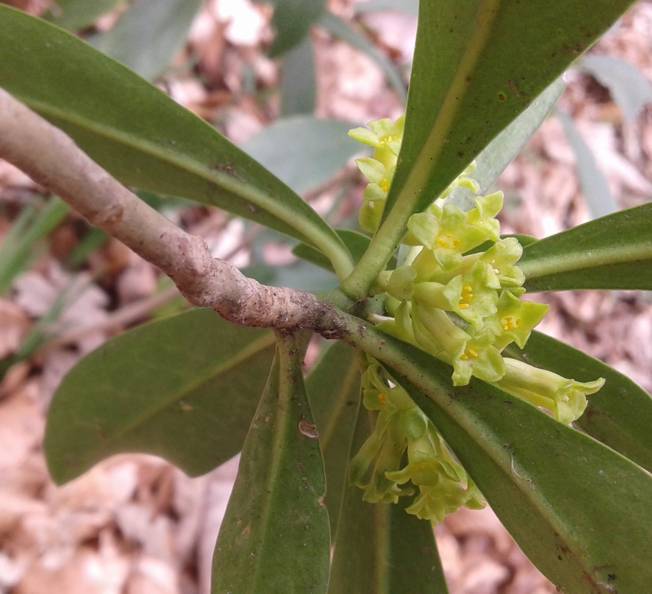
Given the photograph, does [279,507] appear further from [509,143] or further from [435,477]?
[509,143]

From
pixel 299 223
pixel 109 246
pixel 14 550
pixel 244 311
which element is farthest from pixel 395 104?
pixel 244 311

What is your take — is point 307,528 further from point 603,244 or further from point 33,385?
point 33,385

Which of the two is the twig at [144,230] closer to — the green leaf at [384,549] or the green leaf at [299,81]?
the green leaf at [384,549]

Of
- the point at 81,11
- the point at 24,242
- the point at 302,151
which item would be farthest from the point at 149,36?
the point at 24,242

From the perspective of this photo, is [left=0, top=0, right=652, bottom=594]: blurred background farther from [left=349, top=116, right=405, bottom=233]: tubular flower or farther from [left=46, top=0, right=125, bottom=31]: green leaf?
[left=349, top=116, right=405, bottom=233]: tubular flower

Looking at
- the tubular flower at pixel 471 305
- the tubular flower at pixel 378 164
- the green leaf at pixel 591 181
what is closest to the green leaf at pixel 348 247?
the tubular flower at pixel 378 164

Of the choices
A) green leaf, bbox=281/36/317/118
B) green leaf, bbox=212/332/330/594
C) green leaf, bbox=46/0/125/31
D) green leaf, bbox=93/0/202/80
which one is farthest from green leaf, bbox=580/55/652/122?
green leaf, bbox=212/332/330/594

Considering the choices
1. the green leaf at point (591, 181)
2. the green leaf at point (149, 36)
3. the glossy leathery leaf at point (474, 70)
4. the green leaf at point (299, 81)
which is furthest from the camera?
the green leaf at point (299, 81)
